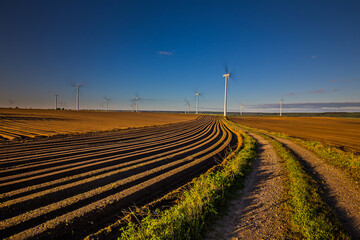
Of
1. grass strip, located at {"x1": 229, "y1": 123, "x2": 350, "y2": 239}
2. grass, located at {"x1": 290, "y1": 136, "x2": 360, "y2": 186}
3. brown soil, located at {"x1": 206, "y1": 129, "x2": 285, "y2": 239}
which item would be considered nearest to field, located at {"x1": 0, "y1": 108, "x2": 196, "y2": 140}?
brown soil, located at {"x1": 206, "y1": 129, "x2": 285, "y2": 239}

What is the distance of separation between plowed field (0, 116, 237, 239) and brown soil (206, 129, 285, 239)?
2504mm

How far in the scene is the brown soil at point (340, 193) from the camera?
13.5 ft

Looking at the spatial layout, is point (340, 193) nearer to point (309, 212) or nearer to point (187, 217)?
point (309, 212)

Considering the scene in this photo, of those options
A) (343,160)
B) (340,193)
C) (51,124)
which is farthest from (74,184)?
(51,124)

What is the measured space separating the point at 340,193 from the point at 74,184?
9492mm

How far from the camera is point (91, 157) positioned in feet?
29.1

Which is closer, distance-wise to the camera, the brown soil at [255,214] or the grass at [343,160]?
the brown soil at [255,214]

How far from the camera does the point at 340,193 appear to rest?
219 inches

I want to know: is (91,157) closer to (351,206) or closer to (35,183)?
(35,183)

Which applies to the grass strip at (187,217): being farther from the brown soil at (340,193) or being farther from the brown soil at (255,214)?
the brown soil at (340,193)

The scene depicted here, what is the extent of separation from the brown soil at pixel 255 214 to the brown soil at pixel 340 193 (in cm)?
141

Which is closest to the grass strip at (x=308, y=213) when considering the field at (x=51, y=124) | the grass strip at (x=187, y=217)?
the grass strip at (x=187, y=217)

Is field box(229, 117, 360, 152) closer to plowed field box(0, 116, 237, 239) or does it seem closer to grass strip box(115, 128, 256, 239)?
grass strip box(115, 128, 256, 239)

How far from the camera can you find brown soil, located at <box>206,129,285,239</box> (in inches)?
144
